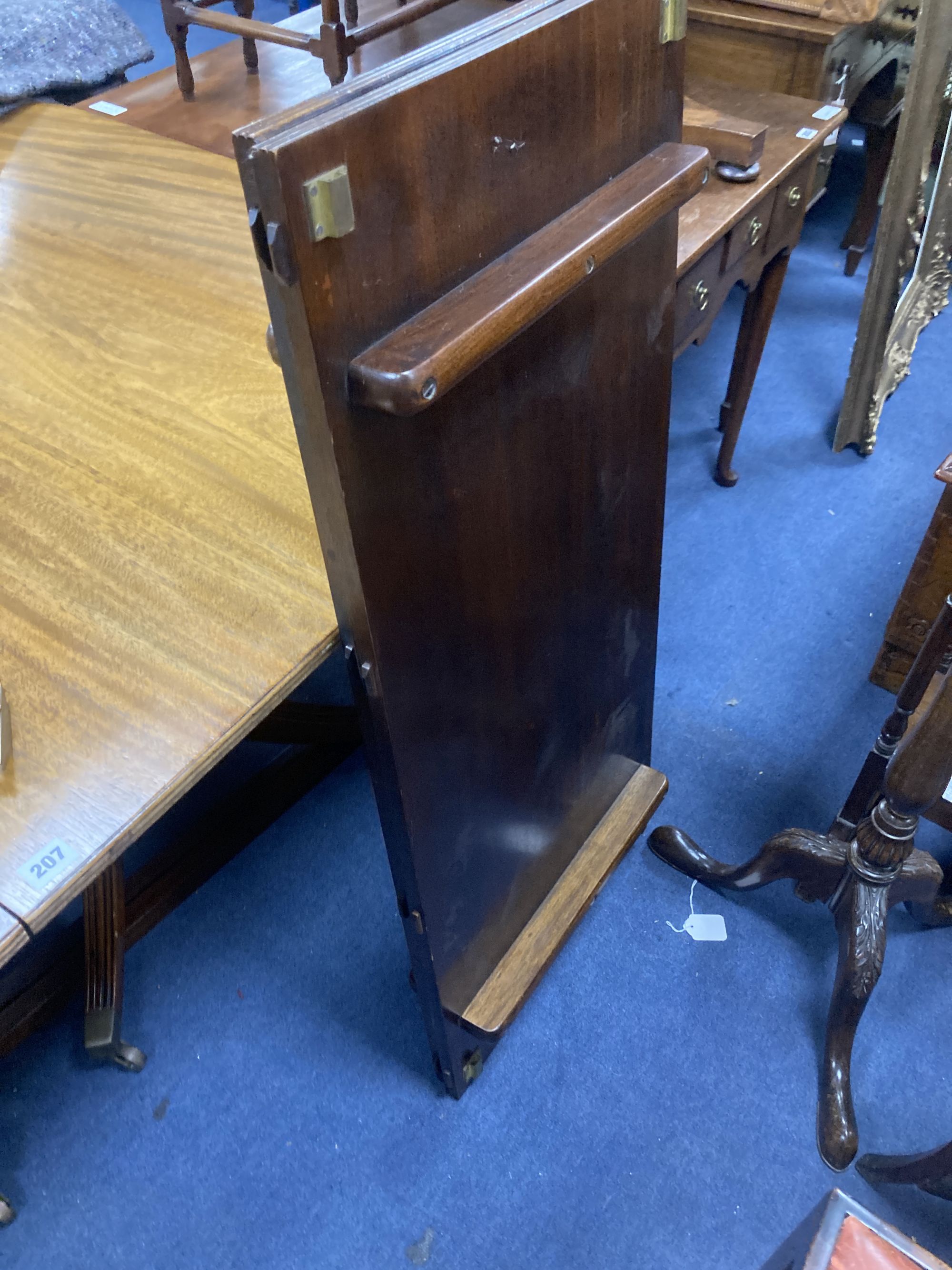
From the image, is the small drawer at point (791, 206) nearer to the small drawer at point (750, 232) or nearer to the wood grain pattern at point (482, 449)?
the small drawer at point (750, 232)

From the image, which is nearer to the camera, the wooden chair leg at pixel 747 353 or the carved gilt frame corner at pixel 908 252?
the carved gilt frame corner at pixel 908 252

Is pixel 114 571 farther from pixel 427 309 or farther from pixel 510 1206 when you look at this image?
pixel 510 1206

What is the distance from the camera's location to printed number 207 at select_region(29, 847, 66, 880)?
0.65 meters

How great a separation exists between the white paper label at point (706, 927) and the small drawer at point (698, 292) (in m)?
0.86

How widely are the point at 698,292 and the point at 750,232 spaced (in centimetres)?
19

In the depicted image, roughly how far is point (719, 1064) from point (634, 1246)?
25 cm

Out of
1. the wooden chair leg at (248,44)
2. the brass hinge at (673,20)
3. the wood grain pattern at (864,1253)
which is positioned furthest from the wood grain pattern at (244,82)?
the wood grain pattern at (864,1253)

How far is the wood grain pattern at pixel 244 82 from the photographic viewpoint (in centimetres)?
162

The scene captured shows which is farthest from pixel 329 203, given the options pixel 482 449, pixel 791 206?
pixel 791 206

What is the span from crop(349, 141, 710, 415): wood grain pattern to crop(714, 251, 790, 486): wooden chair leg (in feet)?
3.58

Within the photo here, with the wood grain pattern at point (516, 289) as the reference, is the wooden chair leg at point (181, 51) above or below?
below

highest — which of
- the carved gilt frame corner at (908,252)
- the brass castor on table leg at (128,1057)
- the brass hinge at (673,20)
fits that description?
the brass hinge at (673,20)

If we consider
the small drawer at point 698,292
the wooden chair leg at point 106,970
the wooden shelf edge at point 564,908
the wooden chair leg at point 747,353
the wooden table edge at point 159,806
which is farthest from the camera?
the wooden chair leg at point 747,353

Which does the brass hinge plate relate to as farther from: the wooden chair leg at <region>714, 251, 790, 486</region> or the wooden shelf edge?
the wooden chair leg at <region>714, 251, 790, 486</region>
